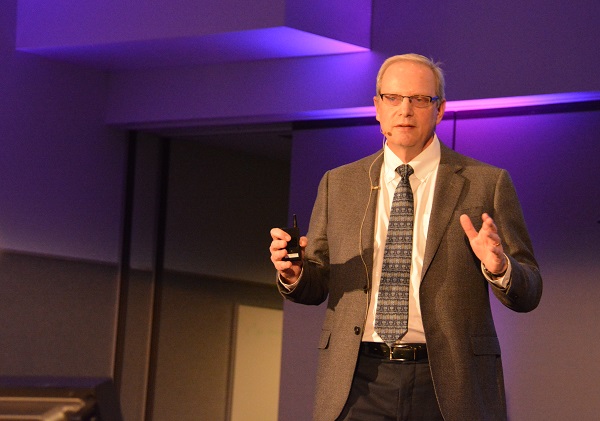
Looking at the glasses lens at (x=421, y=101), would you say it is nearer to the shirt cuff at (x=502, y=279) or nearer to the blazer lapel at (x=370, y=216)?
the blazer lapel at (x=370, y=216)

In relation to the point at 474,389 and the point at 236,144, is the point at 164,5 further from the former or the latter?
the point at 474,389

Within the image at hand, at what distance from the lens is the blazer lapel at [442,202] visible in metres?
2.64

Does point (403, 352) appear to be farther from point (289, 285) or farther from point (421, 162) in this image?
point (421, 162)

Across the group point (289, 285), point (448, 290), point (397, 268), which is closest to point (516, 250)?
point (448, 290)

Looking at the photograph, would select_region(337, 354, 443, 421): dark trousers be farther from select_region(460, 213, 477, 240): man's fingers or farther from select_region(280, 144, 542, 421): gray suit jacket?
select_region(460, 213, 477, 240): man's fingers

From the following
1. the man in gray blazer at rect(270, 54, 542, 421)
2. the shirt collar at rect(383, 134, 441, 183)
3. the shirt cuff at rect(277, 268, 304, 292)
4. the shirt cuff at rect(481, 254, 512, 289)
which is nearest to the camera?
the shirt cuff at rect(481, 254, 512, 289)

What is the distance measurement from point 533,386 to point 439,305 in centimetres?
251

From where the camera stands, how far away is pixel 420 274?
2.65 m

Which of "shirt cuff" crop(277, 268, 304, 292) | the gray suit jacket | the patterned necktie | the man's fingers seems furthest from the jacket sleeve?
"shirt cuff" crop(277, 268, 304, 292)

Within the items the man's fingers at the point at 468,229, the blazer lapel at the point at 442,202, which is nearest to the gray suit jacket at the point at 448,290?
the blazer lapel at the point at 442,202

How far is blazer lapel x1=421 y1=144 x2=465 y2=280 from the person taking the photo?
8.65 ft

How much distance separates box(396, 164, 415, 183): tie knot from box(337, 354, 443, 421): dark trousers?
507mm

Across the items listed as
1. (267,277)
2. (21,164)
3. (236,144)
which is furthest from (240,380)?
(21,164)

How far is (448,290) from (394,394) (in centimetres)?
30
